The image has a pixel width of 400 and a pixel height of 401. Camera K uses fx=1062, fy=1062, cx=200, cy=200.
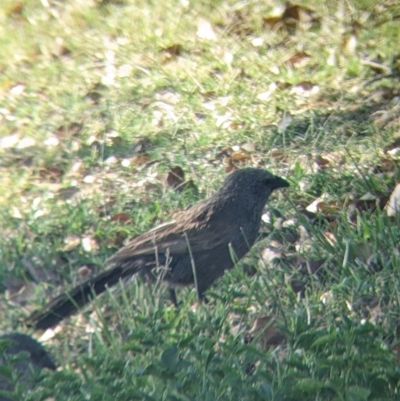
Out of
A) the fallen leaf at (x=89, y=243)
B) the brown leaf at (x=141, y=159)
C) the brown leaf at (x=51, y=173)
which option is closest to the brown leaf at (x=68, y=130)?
the brown leaf at (x=51, y=173)

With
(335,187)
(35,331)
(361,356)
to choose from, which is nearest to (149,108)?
(335,187)

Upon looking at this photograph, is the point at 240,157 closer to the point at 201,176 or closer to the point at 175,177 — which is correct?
the point at 201,176

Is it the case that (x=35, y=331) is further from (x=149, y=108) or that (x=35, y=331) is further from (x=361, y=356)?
(x=149, y=108)

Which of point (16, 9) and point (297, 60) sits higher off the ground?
point (16, 9)

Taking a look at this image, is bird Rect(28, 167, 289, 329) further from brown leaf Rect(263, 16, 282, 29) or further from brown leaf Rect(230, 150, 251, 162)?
brown leaf Rect(263, 16, 282, 29)

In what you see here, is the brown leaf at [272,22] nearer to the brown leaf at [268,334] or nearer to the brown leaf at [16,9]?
the brown leaf at [16,9]

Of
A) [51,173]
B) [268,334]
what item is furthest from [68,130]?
[268,334]
